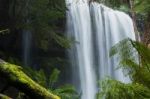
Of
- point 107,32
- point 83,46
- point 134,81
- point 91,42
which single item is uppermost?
point 107,32

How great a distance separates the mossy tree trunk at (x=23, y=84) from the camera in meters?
2.93

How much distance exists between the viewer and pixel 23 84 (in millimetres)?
2945

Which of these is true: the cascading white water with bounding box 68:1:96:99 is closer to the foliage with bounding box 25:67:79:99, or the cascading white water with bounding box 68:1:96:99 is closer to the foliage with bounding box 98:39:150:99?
the foliage with bounding box 25:67:79:99

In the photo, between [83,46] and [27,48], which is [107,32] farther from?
[27,48]

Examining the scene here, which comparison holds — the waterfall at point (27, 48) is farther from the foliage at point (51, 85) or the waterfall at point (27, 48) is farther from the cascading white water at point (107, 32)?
the cascading white water at point (107, 32)

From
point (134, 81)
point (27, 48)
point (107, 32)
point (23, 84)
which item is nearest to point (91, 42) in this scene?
point (107, 32)

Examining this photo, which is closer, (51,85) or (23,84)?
(23,84)

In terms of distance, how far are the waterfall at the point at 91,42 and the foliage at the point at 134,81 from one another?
12.2 meters

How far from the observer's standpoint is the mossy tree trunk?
2926 mm

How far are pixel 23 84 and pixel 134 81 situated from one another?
4.89ft

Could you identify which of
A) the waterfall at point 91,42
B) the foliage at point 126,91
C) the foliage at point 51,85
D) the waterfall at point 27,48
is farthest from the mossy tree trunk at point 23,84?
the waterfall at point 91,42

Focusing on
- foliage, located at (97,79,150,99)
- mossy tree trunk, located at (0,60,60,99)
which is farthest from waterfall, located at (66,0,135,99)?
mossy tree trunk, located at (0,60,60,99)

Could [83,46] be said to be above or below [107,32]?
below

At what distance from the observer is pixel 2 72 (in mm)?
2988
